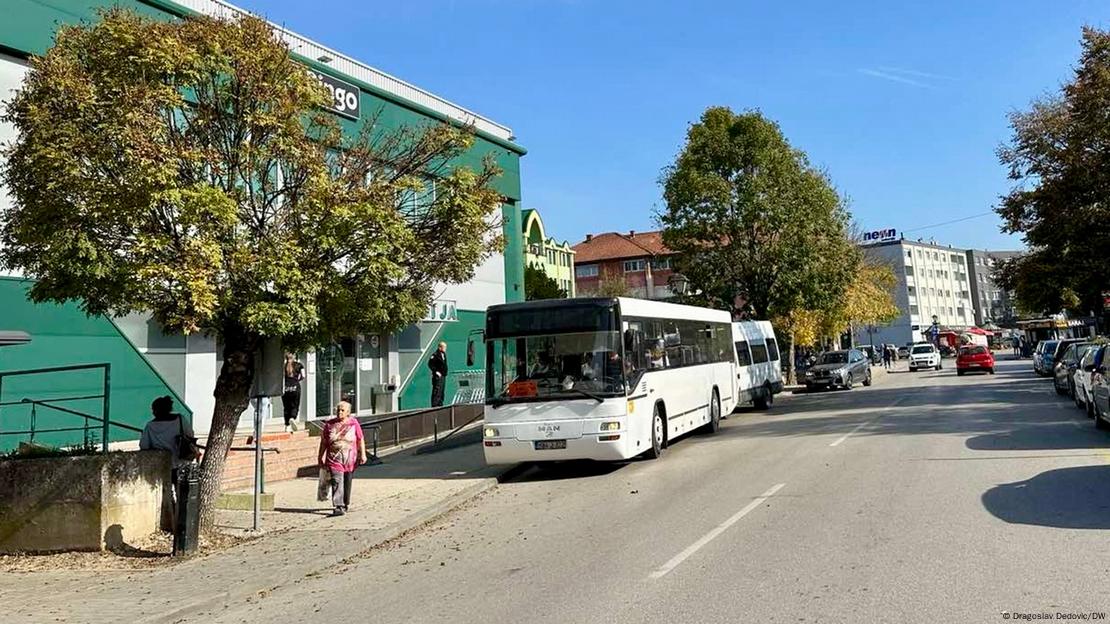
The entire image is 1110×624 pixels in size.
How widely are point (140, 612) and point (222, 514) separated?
448cm

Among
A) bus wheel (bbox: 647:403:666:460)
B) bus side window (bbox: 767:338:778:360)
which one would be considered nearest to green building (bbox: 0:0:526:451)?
bus wheel (bbox: 647:403:666:460)

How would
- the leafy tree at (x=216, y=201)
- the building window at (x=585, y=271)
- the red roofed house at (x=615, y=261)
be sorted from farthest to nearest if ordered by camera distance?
the building window at (x=585, y=271)
the red roofed house at (x=615, y=261)
the leafy tree at (x=216, y=201)

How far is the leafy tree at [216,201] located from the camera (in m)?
8.09

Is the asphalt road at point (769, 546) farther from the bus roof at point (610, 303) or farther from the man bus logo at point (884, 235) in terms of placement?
the man bus logo at point (884, 235)

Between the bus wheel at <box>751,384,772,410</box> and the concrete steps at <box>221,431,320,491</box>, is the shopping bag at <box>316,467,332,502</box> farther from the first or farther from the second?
the bus wheel at <box>751,384,772,410</box>

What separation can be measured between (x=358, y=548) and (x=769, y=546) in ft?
14.6

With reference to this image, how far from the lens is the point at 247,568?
26.9 feet

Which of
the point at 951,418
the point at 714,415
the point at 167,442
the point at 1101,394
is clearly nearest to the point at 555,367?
the point at 167,442

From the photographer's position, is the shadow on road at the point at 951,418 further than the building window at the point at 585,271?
No

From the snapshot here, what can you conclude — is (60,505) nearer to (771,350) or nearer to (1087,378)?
(1087,378)

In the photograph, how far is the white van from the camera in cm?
2391

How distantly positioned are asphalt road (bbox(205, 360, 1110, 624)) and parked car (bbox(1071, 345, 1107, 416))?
281 cm

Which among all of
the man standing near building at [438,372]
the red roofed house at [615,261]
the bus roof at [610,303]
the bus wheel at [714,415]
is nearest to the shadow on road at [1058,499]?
the bus roof at [610,303]

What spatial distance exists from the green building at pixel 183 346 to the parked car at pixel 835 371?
1493 cm
